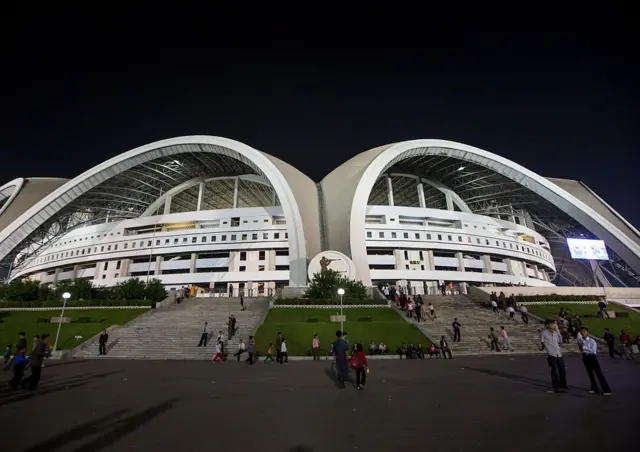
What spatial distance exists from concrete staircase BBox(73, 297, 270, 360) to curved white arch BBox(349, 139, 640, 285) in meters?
18.2

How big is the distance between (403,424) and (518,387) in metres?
A: 4.60

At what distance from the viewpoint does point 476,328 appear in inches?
837

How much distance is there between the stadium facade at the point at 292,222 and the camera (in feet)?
139

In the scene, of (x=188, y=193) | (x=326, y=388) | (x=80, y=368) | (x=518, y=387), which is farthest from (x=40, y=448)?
(x=188, y=193)

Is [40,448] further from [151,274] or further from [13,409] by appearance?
[151,274]

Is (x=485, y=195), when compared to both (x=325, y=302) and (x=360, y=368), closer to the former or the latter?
(x=325, y=302)

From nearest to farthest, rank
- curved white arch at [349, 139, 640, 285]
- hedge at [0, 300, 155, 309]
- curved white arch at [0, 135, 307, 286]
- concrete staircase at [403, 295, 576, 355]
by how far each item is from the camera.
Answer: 1. concrete staircase at [403, 295, 576, 355]
2. hedge at [0, 300, 155, 309]
3. curved white arch at [0, 135, 307, 286]
4. curved white arch at [349, 139, 640, 285]

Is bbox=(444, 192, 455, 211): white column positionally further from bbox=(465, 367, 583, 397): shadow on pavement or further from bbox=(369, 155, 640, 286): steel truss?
bbox=(465, 367, 583, 397): shadow on pavement

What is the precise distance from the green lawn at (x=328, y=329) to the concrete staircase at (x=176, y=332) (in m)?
1.29

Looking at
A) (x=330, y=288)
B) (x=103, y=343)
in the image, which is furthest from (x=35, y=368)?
(x=330, y=288)

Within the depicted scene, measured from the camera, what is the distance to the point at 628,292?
3425 cm

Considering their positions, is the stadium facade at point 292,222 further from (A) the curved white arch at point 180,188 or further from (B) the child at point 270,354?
(B) the child at point 270,354

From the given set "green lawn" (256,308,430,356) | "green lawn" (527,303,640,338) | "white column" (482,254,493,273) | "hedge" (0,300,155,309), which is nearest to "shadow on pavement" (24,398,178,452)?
"green lawn" (256,308,430,356)

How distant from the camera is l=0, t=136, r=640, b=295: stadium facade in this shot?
42312 mm
